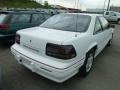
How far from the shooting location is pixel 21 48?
3.60 metres

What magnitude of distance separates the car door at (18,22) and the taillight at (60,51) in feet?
11.2

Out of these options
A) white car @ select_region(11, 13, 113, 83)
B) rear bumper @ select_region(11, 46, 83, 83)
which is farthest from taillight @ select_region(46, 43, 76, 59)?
rear bumper @ select_region(11, 46, 83, 83)

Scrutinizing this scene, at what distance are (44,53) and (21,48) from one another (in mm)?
770

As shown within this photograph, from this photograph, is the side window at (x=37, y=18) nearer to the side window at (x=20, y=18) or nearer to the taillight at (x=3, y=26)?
the side window at (x=20, y=18)

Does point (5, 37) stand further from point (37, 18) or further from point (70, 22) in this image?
point (70, 22)

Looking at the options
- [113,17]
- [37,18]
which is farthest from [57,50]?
[113,17]

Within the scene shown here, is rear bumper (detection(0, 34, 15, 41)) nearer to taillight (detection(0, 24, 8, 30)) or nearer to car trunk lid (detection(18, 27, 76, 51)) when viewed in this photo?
taillight (detection(0, 24, 8, 30))

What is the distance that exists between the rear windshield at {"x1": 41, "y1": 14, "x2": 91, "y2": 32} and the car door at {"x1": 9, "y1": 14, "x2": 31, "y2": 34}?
2151mm

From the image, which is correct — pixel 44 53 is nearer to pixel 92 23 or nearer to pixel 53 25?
pixel 53 25

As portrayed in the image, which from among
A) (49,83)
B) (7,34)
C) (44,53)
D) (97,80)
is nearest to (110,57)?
(97,80)

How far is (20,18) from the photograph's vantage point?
6.40 meters

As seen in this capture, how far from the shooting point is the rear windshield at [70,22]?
12.6 feet

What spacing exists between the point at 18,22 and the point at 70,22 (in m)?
2.91

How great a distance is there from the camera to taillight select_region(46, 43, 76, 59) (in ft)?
9.59
